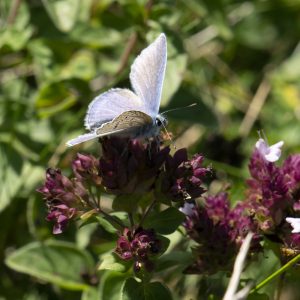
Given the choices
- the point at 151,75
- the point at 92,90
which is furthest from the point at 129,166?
the point at 92,90

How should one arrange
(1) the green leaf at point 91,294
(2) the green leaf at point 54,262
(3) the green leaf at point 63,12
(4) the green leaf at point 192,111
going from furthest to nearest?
(4) the green leaf at point 192,111 → (3) the green leaf at point 63,12 → (2) the green leaf at point 54,262 → (1) the green leaf at point 91,294

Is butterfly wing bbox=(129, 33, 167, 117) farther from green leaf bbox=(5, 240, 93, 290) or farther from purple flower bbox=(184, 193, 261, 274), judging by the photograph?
green leaf bbox=(5, 240, 93, 290)

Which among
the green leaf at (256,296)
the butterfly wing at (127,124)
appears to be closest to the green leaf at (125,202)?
the butterfly wing at (127,124)

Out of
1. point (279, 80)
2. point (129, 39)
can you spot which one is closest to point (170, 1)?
point (129, 39)

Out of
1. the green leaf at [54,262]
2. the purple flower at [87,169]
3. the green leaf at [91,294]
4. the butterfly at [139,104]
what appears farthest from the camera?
the green leaf at [54,262]

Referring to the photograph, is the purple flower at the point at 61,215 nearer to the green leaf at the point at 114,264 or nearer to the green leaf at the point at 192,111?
the green leaf at the point at 114,264
